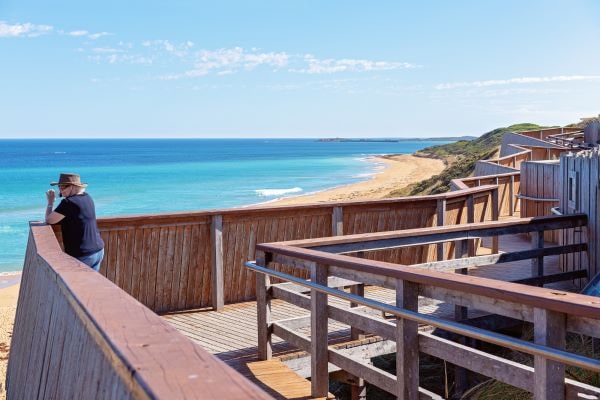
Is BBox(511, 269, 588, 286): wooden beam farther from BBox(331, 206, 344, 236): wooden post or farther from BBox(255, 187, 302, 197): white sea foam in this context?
BBox(255, 187, 302, 197): white sea foam

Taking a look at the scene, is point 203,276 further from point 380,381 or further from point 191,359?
point 191,359

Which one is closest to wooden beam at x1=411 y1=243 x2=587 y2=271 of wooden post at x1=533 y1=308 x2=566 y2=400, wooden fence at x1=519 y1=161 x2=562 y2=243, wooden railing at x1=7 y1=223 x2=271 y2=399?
wooden post at x1=533 y1=308 x2=566 y2=400

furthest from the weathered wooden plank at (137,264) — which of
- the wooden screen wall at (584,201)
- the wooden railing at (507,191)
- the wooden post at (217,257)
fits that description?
the wooden railing at (507,191)

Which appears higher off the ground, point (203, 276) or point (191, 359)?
point (191, 359)

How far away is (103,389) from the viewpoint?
219 centimetres

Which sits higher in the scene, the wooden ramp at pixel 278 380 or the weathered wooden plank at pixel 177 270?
the weathered wooden plank at pixel 177 270

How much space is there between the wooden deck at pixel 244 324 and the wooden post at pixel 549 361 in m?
3.44

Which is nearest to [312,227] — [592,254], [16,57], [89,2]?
[592,254]

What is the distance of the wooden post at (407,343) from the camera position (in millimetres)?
4332

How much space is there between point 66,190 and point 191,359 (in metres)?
5.90

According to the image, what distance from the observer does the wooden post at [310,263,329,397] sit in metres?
5.28

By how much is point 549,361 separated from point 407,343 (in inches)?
44.2

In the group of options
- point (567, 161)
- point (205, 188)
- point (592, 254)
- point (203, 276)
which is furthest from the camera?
point (205, 188)

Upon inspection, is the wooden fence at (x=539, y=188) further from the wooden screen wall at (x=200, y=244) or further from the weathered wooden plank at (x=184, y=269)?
the weathered wooden plank at (x=184, y=269)
